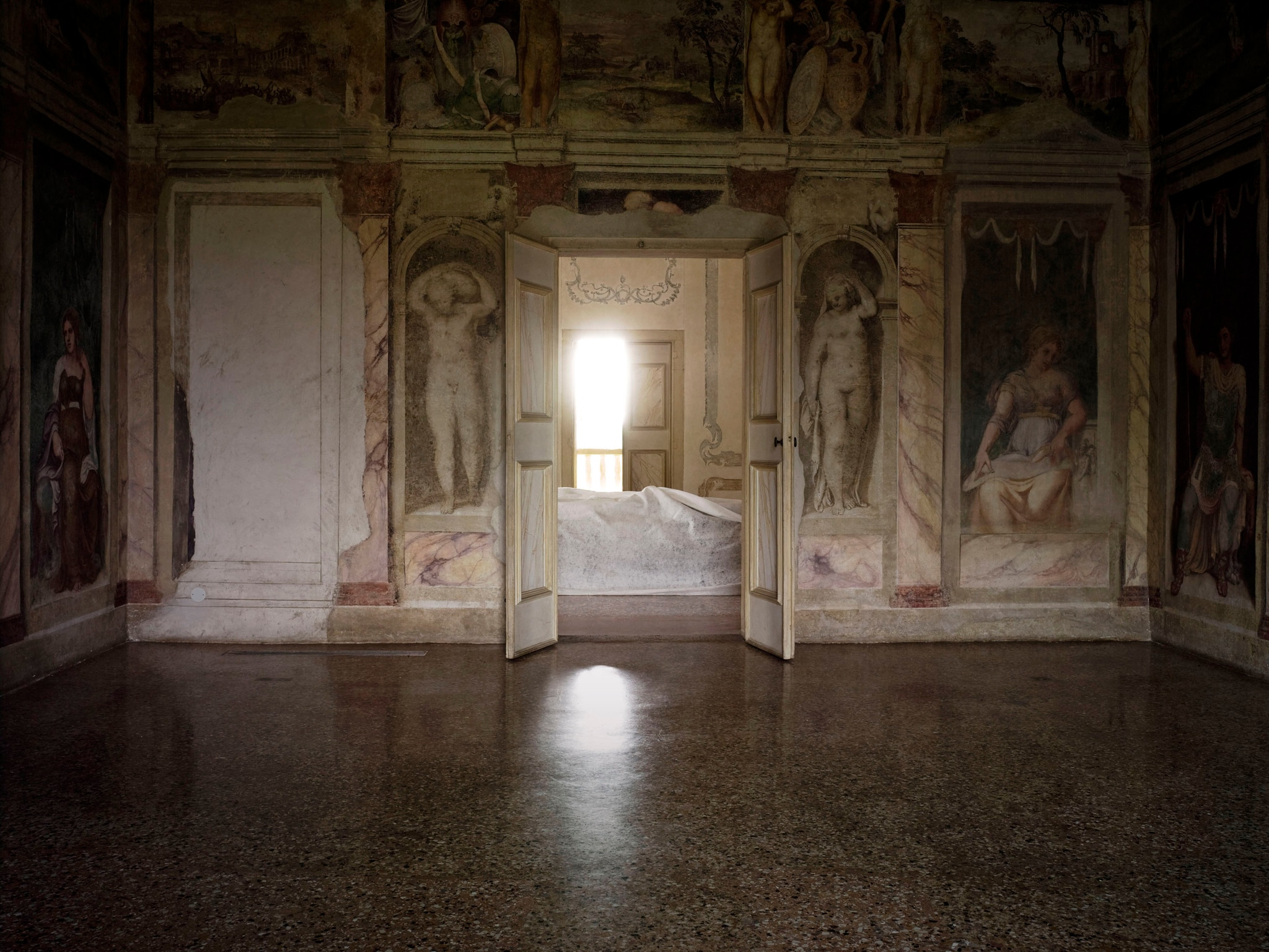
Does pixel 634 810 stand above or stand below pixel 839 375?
below

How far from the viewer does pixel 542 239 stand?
5953mm

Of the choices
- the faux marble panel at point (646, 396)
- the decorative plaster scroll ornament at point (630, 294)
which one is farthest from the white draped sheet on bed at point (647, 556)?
the decorative plaster scroll ornament at point (630, 294)

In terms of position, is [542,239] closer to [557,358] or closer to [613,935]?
[557,358]

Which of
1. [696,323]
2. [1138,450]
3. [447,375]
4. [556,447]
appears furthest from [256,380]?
[696,323]

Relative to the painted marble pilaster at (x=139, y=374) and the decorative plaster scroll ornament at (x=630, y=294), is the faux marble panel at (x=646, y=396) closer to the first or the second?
the decorative plaster scroll ornament at (x=630, y=294)

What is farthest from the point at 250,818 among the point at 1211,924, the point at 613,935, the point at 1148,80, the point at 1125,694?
the point at 1148,80

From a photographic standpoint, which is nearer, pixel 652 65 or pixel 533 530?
pixel 533 530

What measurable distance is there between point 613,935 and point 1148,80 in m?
6.27

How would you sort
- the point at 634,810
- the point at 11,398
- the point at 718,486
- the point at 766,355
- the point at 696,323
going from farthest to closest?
the point at 696,323
the point at 718,486
the point at 766,355
the point at 11,398
the point at 634,810

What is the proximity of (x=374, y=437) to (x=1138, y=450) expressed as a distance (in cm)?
491

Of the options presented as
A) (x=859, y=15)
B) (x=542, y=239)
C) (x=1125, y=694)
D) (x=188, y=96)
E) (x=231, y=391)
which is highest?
(x=859, y=15)

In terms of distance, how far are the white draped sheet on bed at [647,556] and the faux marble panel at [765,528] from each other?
1.06 m

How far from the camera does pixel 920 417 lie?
619 centimetres

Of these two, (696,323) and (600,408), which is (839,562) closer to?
(696,323)
